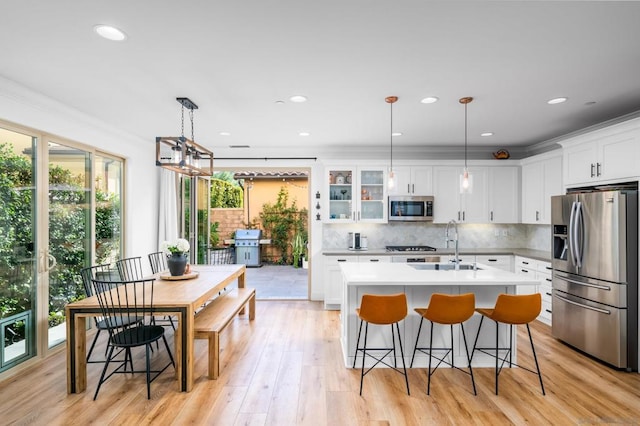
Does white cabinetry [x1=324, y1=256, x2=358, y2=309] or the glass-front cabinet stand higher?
the glass-front cabinet

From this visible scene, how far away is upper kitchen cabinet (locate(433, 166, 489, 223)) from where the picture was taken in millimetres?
5668

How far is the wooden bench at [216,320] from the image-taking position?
3.10 m

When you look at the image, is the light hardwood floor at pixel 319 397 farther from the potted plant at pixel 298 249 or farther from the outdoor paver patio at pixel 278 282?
the potted plant at pixel 298 249

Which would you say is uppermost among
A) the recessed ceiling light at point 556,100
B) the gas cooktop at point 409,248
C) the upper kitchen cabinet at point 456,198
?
the recessed ceiling light at point 556,100

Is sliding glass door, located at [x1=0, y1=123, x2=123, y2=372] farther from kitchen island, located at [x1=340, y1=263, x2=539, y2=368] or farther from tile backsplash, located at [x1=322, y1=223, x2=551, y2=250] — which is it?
tile backsplash, located at [x1=322, y1=223, x2=551, y2=250]

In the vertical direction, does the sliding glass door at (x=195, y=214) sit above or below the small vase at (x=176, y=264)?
above

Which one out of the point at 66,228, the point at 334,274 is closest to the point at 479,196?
the point at 334,274

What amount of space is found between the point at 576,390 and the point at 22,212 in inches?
204

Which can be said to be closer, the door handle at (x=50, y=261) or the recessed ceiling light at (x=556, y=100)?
the recessed ceiling light at (x=556, y=100)

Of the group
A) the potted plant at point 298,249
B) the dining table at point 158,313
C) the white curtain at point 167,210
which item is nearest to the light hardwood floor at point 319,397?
the dining table at point 158,313

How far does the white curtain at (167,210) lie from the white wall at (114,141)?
0.40 feet

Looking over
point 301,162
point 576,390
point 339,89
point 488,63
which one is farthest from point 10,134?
point 576,390

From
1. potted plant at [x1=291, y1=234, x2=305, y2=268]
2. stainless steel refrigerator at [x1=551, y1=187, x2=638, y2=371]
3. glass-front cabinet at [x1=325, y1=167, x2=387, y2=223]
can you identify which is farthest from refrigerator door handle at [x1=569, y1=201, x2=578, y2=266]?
potted plant at [x1=291, y1=234, x2=305, y2=268]

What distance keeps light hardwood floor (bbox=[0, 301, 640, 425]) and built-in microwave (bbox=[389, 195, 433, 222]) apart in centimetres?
247
